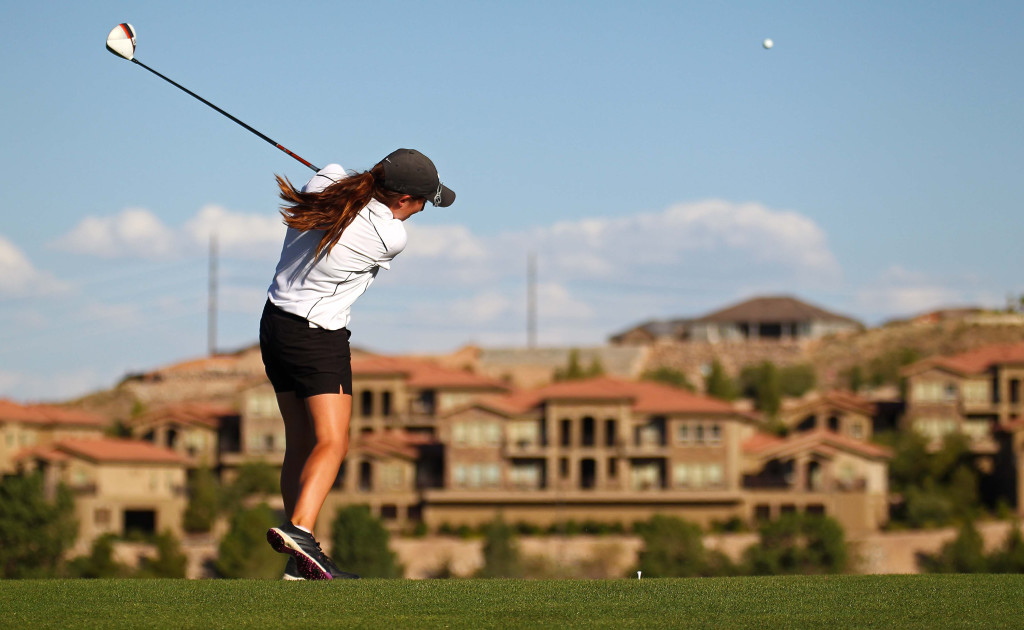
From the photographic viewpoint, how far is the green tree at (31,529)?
56.2 metres

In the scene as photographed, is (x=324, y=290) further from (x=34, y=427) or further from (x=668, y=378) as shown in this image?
(x=668, y=378)

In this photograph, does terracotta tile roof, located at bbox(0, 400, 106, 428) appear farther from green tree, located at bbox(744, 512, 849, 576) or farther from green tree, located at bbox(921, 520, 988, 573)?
green tree, located at bbox(921, 520, 988, 573)

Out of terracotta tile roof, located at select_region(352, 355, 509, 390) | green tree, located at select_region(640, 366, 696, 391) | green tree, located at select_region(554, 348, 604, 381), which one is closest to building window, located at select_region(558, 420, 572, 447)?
terracotta tile roof, located at select_region(352, 355, 509, 390)

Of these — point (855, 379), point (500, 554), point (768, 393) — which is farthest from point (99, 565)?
point (855, 379)

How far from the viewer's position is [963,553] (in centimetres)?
5334

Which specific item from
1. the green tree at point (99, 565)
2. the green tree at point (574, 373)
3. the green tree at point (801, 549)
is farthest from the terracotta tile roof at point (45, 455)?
the green tree at point (801, 549)

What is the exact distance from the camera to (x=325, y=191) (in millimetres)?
7211

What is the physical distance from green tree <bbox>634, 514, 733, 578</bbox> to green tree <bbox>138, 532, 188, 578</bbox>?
57.8 feet

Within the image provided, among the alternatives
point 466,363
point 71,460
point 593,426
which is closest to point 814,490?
point 593,426

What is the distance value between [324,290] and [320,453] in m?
0.84

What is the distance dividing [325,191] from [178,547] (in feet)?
170

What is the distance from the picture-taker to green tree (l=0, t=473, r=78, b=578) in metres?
56.2

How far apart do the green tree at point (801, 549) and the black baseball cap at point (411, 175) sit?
47.2 m

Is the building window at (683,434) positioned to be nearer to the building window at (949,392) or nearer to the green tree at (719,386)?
the building window at (949,392)
